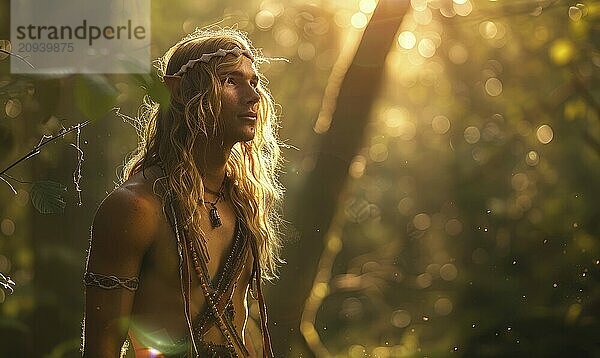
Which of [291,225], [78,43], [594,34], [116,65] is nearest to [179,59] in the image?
[116,65]

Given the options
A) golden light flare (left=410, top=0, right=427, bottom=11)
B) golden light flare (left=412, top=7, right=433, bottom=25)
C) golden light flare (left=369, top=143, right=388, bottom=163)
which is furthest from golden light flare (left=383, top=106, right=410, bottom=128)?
golden light flare (left=410, top=0, right=427, bottom=11)

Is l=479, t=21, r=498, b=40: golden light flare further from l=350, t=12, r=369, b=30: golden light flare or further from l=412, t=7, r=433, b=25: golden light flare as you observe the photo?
l=350, t=12, r=369, b=30: golden light flare

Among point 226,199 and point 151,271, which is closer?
point 151,271

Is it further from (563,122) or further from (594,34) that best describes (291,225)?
(563,122)

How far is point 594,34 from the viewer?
166 inches

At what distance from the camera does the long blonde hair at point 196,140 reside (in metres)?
1.52

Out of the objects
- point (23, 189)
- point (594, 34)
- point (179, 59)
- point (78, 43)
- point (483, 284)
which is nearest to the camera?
point (179, 59)

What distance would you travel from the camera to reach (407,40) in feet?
17.8

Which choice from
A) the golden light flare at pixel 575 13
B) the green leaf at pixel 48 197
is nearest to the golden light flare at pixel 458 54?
the golden light flare at pixel 575 13

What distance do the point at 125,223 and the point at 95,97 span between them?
556 mm

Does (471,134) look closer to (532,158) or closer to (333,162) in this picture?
(532,158)

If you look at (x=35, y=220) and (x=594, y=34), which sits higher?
(x=594, y=34)

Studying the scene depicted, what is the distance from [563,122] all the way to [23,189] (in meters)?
2.23

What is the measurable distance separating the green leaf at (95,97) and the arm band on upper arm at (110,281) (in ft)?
1.81
